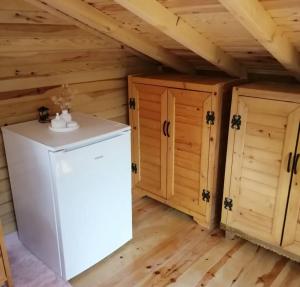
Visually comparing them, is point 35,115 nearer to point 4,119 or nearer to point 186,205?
point 4,119

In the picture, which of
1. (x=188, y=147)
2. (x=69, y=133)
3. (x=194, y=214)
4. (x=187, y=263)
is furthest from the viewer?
(x=194, y=214)

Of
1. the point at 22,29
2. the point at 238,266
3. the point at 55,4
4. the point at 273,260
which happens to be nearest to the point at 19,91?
the point at 22,29

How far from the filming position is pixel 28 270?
203cm

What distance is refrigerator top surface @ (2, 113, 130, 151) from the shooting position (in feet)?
5.68

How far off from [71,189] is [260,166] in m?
1.21

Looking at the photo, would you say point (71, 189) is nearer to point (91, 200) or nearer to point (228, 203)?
point (91, 200)

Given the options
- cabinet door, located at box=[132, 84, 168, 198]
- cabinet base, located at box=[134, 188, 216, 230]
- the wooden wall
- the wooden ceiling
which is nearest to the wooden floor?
cabinet base, located at box=[134, 188, 216, 230]

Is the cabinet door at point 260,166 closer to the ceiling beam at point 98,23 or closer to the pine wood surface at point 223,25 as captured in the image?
the pine wood surface at point 223,25

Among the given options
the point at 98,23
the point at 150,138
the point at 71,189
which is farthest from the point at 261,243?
the point at 98,23

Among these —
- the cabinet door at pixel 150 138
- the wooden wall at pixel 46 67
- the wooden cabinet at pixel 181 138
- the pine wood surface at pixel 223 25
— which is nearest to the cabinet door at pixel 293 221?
the wooden cabinet at pixel 181 138

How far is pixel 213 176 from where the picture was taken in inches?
91.4

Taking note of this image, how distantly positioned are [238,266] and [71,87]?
1731 millimetres

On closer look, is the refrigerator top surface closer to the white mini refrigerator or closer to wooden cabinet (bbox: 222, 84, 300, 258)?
the white mini refrigerator

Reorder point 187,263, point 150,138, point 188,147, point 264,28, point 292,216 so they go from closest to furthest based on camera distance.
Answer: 1. point 264,28
2. point 292,216
3. point 187,263
4. point 188,147
5. point 150,138
